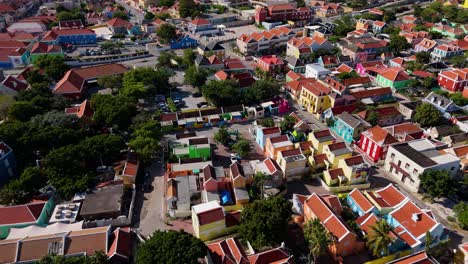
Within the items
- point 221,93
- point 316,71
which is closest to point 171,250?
point 221,93

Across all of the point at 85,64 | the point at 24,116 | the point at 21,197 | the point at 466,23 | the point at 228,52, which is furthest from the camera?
the point at 466,23

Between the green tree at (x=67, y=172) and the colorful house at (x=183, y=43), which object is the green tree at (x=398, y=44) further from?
the green tree at (x=67, y=172)

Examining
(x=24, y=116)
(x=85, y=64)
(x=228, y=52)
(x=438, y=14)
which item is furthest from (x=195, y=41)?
(x=438, y=14)

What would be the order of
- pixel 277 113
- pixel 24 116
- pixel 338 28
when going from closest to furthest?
pixel 24 116
pixel 277 113
pixel 338 28

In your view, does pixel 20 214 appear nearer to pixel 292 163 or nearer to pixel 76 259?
pixel 76 259

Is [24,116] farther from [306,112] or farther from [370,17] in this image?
[370,17]

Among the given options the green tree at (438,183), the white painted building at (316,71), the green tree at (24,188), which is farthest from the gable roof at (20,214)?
the white painted building at (316,71)

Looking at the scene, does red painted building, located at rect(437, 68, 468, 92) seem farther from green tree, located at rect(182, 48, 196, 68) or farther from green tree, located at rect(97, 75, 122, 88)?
green tree, located at rect(97, 75, 122, 88)

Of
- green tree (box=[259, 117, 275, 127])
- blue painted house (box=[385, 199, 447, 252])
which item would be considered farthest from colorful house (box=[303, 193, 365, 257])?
green tree (box=[259, 117, 275, 127])
